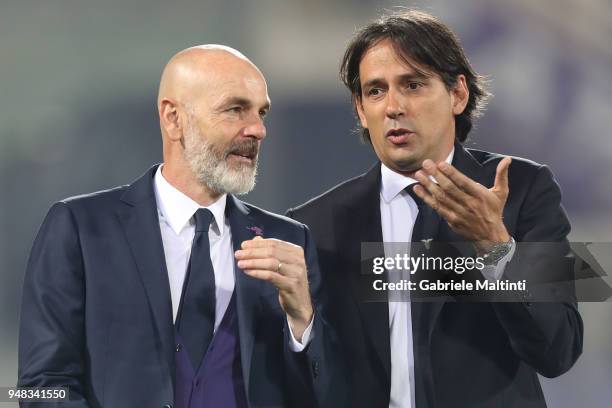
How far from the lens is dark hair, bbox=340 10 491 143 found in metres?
2.27

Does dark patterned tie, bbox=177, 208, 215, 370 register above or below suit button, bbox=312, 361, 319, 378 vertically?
above

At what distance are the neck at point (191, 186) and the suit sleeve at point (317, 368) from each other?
0.26 metres

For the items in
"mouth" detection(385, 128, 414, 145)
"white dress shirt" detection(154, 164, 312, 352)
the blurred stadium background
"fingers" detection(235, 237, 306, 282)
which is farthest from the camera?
the blurred stadium background

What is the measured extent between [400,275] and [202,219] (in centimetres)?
51

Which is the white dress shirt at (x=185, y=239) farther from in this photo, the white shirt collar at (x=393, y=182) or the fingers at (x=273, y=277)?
the white shirt collar at (x=393, y=182)

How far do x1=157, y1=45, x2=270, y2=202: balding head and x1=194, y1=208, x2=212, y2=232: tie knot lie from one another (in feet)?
0.19

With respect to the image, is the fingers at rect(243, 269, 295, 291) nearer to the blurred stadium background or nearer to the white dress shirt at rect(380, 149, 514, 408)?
the white dress shirt at rect(380, 149, 514, 408)

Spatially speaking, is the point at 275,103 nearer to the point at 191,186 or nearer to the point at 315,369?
the point at 191,186

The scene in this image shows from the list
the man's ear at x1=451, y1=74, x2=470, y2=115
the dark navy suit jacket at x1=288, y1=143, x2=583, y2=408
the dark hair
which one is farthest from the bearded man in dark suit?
the man's ear at x1=451, y1=74, x2=470, y2=115

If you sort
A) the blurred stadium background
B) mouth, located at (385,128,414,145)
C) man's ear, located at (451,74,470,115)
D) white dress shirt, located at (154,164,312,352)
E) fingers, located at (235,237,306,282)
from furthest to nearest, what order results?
1. the blurred stadium background
2. man's ear, located at (451,74,470,115)
3. mouth, located at (385,128,414,145)
4. white dress shirt, located at (154,164,312,352)
5. fingers, located at (235,237,306,282)

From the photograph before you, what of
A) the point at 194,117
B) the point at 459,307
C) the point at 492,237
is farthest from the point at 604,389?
the point at 194,117

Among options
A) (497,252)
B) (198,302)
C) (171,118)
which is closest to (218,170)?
(171,118)

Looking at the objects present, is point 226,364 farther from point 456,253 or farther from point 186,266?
point 456,253

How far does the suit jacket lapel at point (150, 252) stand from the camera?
1.93 meters
